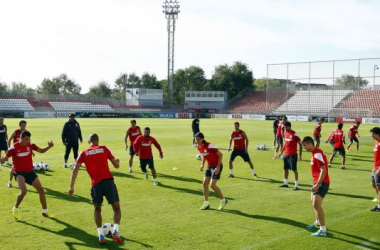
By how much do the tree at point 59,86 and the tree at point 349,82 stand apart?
82175 mm

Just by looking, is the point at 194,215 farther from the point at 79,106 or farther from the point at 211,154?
the point at 79,106

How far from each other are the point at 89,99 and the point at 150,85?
42.5 m

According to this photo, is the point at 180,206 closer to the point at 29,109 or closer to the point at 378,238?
the point at 378,238

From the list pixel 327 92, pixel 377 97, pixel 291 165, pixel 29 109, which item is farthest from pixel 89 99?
pixel 291 165

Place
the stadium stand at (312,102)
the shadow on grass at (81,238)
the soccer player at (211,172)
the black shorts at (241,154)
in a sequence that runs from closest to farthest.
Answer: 1. the shadow on grass at (81,238)
2. the soccer player at (211,172)
3. the black shorts at (241,154)
4. the stadium stand at (312,102)

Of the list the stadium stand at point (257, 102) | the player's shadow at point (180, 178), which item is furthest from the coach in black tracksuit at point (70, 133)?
the stadium stand at point (257, 102)

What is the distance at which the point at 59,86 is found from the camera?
11931 centimetres

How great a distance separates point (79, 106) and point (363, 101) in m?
54.5

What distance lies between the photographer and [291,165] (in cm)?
1389

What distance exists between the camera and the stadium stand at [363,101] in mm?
66312

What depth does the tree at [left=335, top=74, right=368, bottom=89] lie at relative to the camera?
6612 cm

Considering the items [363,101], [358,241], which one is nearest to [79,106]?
[363,101]

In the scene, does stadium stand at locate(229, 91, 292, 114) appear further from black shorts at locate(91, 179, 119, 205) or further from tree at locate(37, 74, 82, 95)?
black shorts at locate(91, 179, 119, 205)

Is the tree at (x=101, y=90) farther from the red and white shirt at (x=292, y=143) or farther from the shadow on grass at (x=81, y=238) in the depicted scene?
the shadow on grass at (x=81, y=238)
